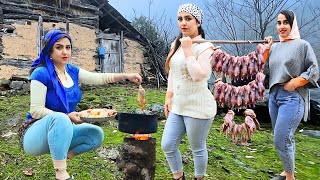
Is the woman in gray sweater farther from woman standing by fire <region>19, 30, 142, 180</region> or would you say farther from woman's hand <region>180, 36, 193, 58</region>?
woman standing by fire <region>19, 30, 142, 180</region>

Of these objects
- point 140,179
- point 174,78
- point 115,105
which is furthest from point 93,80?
point 115,105

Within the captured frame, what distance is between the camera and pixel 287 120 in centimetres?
352

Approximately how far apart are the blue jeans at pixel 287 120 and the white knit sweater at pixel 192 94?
905 millimetres

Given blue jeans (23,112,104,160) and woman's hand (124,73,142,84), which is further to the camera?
woman's hand (124,73,142,84)

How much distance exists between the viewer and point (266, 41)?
11.5 feet

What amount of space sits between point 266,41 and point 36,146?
248cm

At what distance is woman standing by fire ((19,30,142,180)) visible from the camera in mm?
2768

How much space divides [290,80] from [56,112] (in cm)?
238

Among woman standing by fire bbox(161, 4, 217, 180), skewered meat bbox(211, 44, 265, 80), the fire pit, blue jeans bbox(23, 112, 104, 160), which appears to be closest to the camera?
blue jeans bbox(23, 112, 104, 160)

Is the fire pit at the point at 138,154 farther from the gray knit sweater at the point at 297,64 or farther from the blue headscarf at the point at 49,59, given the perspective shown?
the gray knit sweater at the point at 297,64

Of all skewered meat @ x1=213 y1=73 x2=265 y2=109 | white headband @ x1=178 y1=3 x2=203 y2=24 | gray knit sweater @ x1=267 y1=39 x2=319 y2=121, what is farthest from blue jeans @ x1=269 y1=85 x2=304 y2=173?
white headband @ x1=178 y1=3 x2=203 y2=24

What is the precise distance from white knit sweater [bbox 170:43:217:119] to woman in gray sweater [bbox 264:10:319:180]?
908mm

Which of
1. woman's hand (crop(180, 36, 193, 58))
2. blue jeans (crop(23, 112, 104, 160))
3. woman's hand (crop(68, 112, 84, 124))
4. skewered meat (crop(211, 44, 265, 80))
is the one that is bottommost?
blue jeans (crop(23, 112, 104, 160))

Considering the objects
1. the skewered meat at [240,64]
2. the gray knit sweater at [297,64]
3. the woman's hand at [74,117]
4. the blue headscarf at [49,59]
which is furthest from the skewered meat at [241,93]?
the blue headscarf at [49,59]
